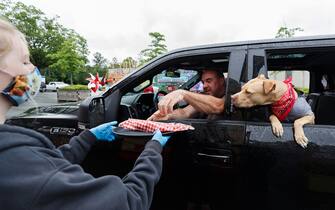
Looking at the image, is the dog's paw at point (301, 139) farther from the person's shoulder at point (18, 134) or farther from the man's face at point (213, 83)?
the person's shoulder at point (18, 134)

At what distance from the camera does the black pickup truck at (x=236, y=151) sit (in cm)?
202

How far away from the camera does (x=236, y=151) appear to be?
7.06 feet

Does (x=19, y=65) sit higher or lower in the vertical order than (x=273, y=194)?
higher

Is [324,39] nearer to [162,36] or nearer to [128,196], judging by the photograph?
[128,196]

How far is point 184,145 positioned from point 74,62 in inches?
1439

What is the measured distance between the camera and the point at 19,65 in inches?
46.6

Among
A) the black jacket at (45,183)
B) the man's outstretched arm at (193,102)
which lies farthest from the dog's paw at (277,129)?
the black jacket at (45,183)

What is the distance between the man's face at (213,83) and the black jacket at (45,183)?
6.17 feet

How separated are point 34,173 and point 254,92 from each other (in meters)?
1.59

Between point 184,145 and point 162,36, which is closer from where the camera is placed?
point 184,145

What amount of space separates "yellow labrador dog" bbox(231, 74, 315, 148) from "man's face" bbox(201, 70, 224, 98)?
70 centimetres

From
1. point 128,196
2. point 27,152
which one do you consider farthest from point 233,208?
point 27,152

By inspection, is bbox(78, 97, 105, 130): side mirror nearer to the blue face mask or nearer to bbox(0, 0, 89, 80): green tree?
the blue face mask

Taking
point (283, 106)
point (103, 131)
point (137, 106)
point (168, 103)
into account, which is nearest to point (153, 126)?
point (103, 131)
